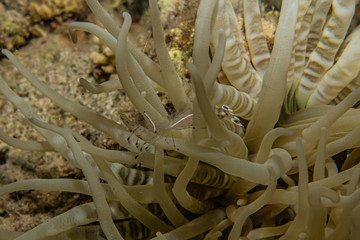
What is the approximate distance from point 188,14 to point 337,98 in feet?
3.10

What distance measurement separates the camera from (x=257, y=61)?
1746 millimetres

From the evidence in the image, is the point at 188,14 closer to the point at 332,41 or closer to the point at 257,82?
the point at 257,82

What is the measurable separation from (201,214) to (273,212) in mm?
352

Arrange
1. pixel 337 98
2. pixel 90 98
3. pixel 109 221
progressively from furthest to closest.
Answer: pixel 90 98
pixel 337 98
pixel 109 221

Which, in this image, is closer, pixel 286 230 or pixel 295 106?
pixel 286 230

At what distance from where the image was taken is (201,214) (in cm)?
162

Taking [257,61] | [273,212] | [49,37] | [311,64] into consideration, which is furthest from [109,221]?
[49,37]

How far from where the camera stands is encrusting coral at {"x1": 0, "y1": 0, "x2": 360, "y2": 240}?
1.20 metres

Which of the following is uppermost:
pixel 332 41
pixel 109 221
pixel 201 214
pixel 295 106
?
pixel 332 41

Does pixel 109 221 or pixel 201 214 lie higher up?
pixel 109 221

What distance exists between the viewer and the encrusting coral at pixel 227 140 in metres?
1.20

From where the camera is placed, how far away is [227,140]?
3.85ft

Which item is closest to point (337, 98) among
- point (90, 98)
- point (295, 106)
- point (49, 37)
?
point (295, 106)

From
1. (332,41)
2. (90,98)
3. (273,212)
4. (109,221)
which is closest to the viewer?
(109,221)
